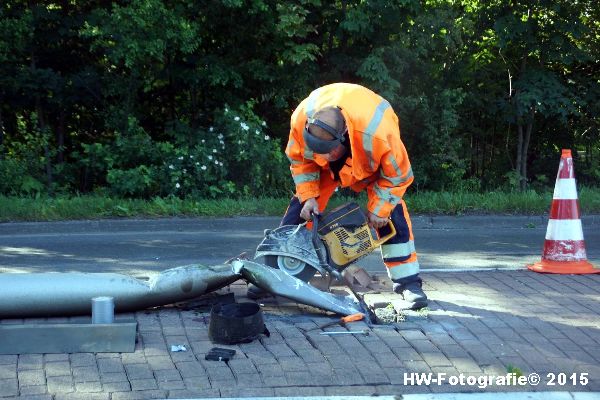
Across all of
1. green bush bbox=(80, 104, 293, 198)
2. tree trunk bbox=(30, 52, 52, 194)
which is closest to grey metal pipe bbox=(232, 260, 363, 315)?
green bush bbox=(80, 104, 293, 198)

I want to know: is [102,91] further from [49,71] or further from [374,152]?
[374,152]

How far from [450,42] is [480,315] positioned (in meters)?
8.05

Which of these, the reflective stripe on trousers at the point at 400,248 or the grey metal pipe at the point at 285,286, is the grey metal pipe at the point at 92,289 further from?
the reflective stripe on trousers at the point at 400,248

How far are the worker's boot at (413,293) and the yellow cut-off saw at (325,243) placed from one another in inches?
14.2

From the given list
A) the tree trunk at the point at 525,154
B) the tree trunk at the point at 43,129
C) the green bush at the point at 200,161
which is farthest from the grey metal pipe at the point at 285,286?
the tree trunk at the point at 525,154

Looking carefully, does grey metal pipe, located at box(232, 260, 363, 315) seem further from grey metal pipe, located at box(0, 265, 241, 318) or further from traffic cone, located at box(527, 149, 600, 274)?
traffic cone, located at box(527, 149, 600, 274)

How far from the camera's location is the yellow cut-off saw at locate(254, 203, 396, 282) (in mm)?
5039

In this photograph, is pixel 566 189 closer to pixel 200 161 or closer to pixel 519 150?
pixel 200 161

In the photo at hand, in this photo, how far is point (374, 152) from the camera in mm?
4719

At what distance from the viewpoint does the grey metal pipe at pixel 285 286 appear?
4.80 metres

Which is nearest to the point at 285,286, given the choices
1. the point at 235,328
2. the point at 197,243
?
the point at 235,328

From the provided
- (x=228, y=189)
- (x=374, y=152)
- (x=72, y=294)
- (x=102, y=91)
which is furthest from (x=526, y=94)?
(x=72, y=294)

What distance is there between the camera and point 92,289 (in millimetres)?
4715

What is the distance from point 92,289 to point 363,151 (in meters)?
1.82
